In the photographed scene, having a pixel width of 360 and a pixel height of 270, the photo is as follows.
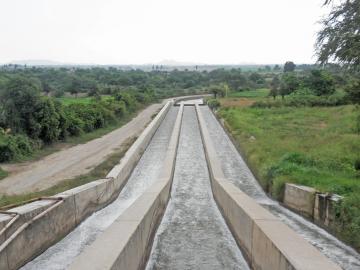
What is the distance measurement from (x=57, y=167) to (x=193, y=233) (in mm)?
11960

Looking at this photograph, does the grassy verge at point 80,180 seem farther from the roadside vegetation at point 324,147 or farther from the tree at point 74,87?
the tree at point 74,87

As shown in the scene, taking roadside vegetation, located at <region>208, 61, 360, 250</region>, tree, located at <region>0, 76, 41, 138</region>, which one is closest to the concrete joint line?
roadside vegetation, located at <region>208, 61, 360, 250</region>

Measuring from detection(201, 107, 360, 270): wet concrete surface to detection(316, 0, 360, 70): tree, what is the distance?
4701 millimetres

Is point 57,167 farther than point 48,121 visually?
No

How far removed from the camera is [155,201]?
10.0 m

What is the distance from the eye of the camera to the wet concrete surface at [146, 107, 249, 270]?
7903mm

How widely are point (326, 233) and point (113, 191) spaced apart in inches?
283

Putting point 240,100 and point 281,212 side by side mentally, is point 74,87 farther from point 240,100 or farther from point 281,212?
point 281,212

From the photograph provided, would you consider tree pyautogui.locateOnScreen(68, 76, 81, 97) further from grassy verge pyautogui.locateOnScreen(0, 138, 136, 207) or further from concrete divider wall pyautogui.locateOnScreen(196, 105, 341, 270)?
concrete divider wall pyautogui.locateOnScreen(196, 105, 341, 270)

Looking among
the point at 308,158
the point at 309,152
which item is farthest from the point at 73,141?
the point at 308,158

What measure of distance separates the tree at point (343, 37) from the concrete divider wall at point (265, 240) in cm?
499

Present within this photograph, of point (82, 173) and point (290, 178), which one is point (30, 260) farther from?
point (82, 173)

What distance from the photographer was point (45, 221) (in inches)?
363

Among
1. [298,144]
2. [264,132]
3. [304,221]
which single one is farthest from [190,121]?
[304,221]
